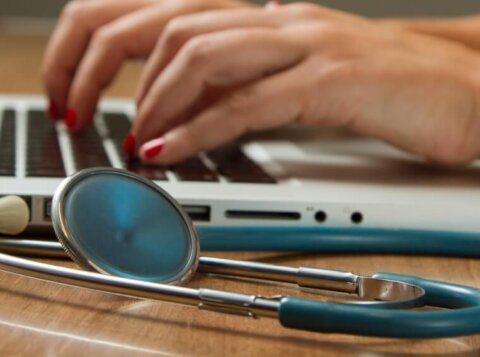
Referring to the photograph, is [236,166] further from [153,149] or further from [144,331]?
[144,331]

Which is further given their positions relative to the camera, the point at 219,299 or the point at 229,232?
the point at 229,232

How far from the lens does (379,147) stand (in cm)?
82

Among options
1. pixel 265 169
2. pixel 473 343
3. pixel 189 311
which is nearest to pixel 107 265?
pixel 189 311

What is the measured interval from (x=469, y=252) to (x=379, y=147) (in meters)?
0.32

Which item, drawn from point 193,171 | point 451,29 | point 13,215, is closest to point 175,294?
point 13,215

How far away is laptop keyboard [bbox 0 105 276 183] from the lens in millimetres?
611

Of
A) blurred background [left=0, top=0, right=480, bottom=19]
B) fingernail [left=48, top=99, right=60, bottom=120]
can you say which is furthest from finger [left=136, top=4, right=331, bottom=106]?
blurred background [left=0, top=0, right=480, bottom=19]

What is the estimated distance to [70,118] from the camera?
0.89 m

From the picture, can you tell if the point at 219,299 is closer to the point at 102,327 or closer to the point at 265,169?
the point at 102,327

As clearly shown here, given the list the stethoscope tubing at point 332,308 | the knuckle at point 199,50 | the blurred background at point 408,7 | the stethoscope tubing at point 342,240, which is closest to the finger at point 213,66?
the knuckle at point 199,50

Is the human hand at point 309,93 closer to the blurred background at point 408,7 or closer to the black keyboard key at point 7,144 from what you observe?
the black keyboard key at point 7,144

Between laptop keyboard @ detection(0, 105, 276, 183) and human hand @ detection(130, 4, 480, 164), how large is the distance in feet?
0.06

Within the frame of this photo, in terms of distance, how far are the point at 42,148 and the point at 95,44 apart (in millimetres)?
228

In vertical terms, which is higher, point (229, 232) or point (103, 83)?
point (229, 232)
